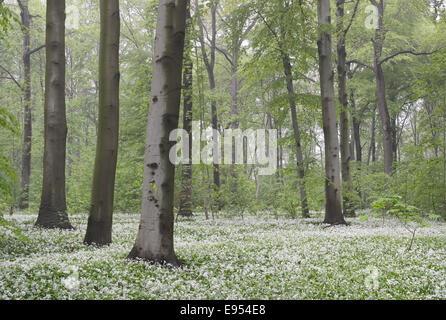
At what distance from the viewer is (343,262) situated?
22.8ft

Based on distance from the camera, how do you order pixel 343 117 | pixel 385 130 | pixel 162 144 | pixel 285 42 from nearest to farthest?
pixel 162 144
pixel 285 42
pixel 343 117
pixel 385 130

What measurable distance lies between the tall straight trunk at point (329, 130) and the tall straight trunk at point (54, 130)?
10517 millimetres

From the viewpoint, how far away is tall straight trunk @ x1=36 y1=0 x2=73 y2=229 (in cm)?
1150

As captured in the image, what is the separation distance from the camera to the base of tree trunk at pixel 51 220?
37.2 ft

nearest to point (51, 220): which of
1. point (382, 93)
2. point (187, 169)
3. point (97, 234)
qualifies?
point (97, 234)

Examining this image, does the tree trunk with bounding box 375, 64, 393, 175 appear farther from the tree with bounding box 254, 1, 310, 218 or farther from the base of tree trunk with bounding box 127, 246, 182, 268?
the base of tree trunk with bounding box 127, 246, 182, 268

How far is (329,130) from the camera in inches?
563

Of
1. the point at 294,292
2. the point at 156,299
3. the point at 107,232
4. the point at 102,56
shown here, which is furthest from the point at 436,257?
the point at 102,56

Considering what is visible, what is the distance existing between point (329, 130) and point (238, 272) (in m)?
9.88

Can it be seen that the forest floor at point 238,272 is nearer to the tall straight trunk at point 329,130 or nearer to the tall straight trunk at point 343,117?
the tall straight trunk at point 329,130

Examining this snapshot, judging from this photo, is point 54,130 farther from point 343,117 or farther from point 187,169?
point 343,117
